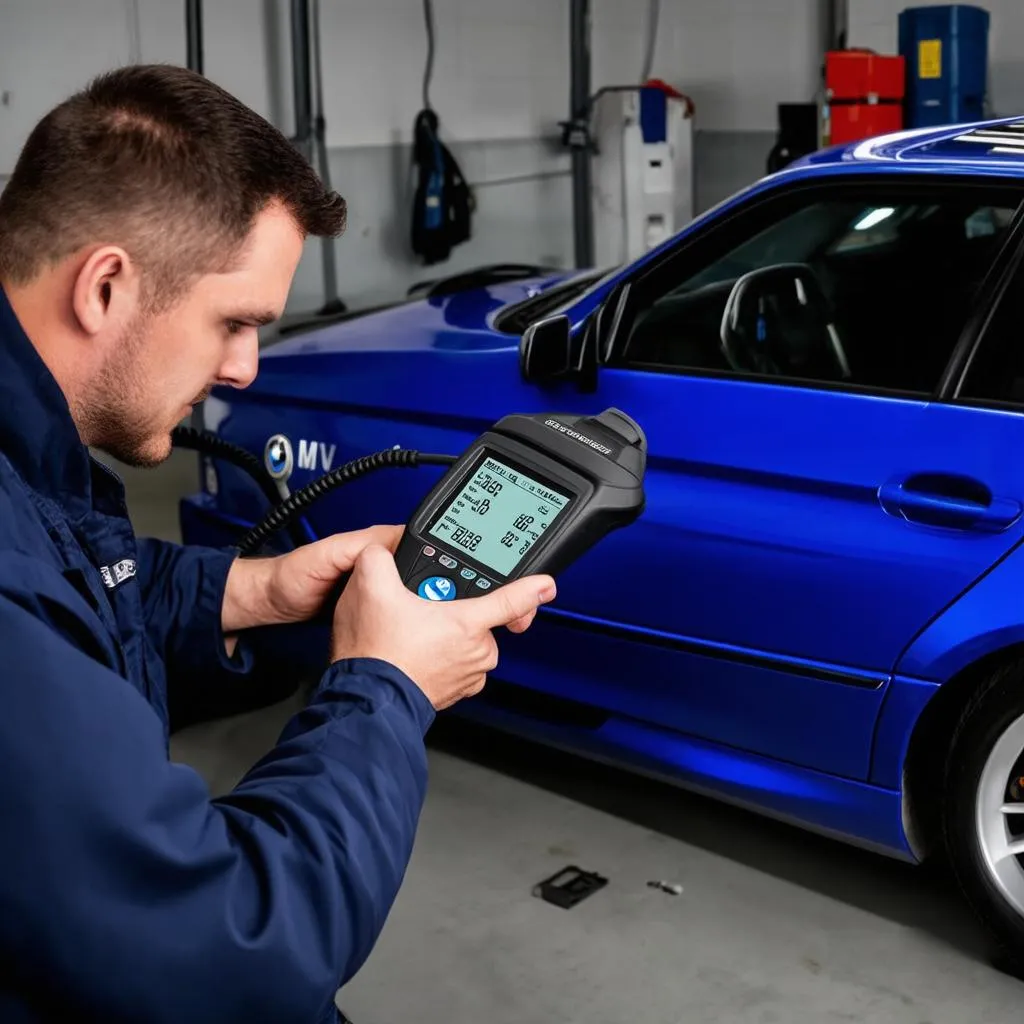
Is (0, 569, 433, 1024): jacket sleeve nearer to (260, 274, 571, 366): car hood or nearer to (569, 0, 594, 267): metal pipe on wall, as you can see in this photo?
(260, 274, 571, 366): car hood

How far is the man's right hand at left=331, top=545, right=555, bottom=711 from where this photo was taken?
1.22 meters

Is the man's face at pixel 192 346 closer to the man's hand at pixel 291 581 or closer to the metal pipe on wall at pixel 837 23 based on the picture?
the man's hand at pixel 291 581

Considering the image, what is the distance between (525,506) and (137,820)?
77 centimetres

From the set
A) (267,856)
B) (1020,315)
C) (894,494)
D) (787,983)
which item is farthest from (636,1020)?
(267,856)

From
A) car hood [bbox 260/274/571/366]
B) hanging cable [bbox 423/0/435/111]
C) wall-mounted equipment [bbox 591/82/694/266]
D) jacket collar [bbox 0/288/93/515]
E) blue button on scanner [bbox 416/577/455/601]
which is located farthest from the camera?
wall-mounted equipment [bbox 591/82/694/266]

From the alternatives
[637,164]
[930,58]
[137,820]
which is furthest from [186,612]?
[637,164]

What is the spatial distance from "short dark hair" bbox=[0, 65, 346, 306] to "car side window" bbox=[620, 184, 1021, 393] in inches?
59.7

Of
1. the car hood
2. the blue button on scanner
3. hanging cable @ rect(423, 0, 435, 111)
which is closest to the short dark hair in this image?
the blue button on scanner

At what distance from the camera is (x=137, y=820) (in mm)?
905

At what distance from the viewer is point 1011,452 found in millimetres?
2178

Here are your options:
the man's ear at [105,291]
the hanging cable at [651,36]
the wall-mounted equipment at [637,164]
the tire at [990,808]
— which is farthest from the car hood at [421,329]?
the hanging cable at [651,36]

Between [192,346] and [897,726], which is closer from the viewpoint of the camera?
[192,346]

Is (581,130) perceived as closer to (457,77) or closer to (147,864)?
(457,77)

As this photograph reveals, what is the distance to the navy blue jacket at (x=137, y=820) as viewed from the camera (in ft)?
2.93
